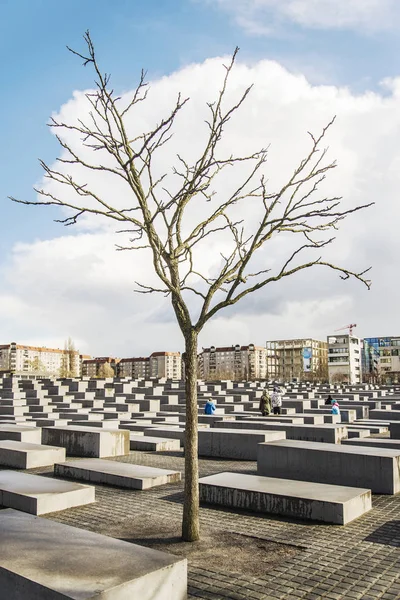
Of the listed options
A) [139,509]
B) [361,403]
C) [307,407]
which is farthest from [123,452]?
[361,403]

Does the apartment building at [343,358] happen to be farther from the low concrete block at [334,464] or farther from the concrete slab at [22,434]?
the low concrete block at [334,464]

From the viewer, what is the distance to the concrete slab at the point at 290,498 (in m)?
7.33

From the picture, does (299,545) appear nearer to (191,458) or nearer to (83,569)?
(191,458)

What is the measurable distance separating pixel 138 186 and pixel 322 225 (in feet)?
8.11

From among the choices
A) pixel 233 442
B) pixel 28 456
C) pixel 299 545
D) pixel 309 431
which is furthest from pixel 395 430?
pixel 28 456

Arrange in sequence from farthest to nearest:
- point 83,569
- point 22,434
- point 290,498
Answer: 1. point 22,434
2. point 290,498
3. point 83,569

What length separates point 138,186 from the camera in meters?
6.64

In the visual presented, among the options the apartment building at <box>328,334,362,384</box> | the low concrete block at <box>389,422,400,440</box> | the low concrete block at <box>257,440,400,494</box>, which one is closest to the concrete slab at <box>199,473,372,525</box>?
the low concrete block at <box>257,440,400,494</box>

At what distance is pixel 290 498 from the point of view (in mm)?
7609

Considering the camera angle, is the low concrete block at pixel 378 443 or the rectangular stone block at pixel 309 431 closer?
the low concrete block at pixel 378 443

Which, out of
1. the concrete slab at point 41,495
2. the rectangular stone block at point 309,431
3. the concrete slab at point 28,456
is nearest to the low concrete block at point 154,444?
the rectangular stone block at point 309,431

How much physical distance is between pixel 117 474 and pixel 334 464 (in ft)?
13.1

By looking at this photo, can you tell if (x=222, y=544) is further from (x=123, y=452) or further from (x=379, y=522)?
(x=123, y=452)

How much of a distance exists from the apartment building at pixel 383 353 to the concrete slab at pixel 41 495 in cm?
13692
